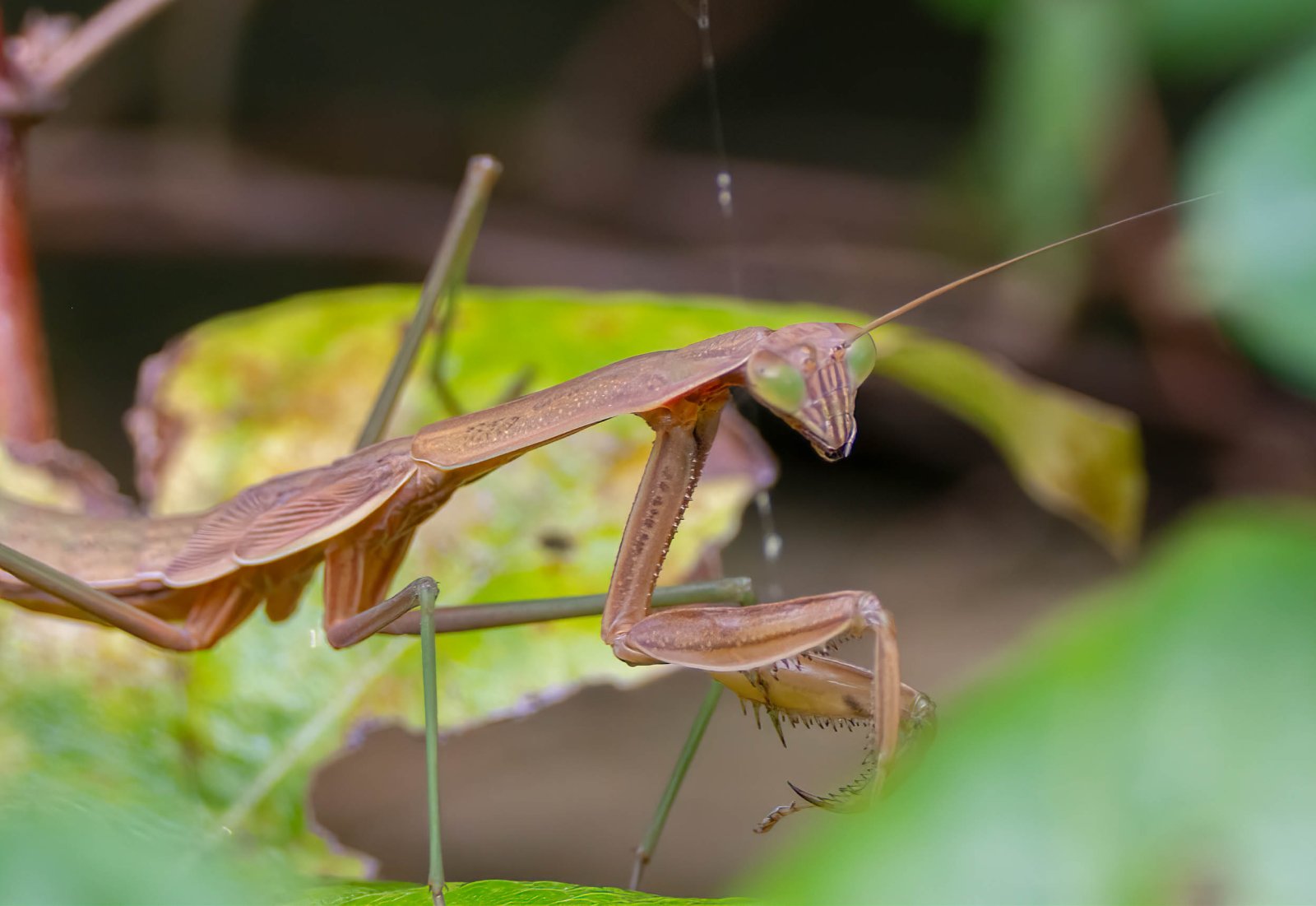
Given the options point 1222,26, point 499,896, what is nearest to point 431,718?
point 499,896

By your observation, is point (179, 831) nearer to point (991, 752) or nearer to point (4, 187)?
point (991, 752)

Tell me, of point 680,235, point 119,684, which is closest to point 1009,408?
point 119,684

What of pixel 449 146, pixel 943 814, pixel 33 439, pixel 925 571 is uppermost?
pixel 449 146

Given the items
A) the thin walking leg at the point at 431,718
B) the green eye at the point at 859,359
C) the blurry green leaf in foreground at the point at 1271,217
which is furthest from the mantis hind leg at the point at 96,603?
the blurry green leaf in foreground at the point at 1271,217

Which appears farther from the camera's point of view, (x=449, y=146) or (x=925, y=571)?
(x=449, y=146)

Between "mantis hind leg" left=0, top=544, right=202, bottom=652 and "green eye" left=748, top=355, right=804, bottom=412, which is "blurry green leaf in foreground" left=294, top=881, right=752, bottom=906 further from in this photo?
"mantis hind leg" left=0, top=544, right=202, bottom=652

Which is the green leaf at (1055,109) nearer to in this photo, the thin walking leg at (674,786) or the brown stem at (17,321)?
the thin walking leg at (674,786)

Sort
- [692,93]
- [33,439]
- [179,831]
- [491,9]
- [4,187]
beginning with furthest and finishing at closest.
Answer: [692,93], [491,9], [33,439], [4,187], [179,831]

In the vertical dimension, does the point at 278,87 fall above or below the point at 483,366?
above
